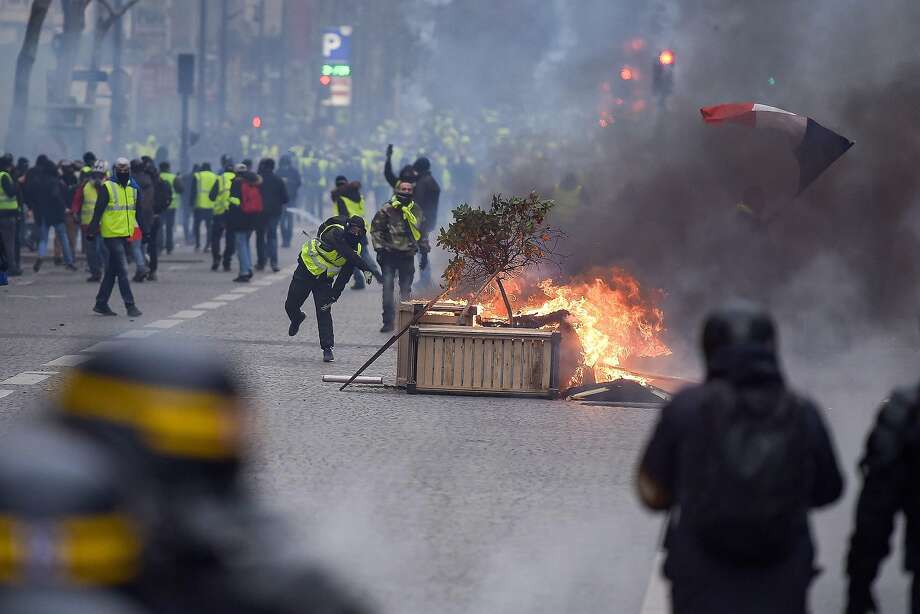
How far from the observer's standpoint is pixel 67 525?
263cm

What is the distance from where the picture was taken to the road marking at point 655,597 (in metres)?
6.05

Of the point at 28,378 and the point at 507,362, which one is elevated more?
the point at 507,362

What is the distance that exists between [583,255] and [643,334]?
4214mm

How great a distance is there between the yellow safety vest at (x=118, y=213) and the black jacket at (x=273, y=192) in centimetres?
702

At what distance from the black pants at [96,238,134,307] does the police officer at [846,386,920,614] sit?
13866mm

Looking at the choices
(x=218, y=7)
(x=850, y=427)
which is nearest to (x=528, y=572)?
(x=850, y=427)

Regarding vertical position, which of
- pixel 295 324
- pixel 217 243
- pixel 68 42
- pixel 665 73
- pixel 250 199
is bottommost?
pixel 217 243

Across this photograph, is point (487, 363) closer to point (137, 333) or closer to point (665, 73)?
point (137, 333)

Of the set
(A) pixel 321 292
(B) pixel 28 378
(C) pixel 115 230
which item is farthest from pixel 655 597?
(C) pixel 115 230

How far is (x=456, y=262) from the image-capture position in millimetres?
12680

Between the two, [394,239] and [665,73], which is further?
[665,73]

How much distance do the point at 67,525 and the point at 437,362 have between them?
9.45 m

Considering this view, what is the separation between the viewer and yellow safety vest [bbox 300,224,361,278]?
14.2m

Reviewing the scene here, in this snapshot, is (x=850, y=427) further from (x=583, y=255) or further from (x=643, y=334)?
(x=583, y=255)
